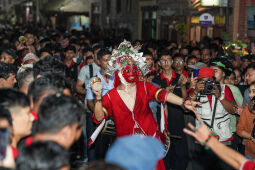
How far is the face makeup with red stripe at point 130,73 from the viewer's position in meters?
5.32

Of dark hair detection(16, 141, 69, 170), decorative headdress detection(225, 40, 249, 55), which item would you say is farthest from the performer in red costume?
decorative headdress detection(225, 40, 249, 55)

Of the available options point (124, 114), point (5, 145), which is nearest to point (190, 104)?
point (124, 114)

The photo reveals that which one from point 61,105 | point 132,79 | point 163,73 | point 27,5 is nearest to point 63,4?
point 163,73

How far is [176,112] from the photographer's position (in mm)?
7281

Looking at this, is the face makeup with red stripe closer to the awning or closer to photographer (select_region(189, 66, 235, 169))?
photographer (select_region(189, 66, 235, 169))

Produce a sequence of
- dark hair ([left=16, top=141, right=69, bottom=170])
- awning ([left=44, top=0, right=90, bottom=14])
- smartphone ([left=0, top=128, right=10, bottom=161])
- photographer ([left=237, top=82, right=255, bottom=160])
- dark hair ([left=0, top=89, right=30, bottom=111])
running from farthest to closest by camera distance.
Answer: awning ([left=44, top=0, right=90, bottom=14]), photographer ([left=237, top=82, right=255, bottom=160]), dark hair ([left=0, top=89, right=30, bottom=111]), smartphone ([left=0, top=128, right=10, bottom=161]), dark hair ([left=16, top=141, right=69, bottom=170])

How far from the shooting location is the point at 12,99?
3.35 m

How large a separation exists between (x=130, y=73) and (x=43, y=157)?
9.62 feet

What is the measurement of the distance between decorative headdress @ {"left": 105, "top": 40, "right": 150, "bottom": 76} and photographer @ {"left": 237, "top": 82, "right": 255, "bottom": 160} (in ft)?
4.76

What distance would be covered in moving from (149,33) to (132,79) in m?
21.0

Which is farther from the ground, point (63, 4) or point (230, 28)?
point (63, 4)

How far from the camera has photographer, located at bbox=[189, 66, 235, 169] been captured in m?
5.43

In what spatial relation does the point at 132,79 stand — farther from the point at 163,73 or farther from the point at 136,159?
the point at 136,159

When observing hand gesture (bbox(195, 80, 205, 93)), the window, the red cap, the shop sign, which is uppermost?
the window
